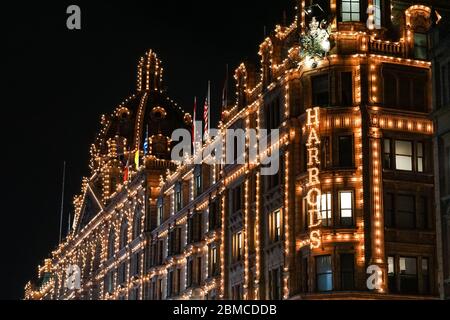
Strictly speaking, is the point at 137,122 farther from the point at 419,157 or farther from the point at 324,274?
the point at 324,274

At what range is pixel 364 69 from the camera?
55625 mm

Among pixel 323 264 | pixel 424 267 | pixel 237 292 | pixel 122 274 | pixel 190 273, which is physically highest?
pixel 122 274

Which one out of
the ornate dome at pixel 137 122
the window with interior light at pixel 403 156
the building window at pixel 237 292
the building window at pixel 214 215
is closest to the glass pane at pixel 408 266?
the window with interior light at pixel 403 156

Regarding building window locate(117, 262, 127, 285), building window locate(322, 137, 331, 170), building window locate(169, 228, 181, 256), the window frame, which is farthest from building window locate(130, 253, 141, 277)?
the window frame

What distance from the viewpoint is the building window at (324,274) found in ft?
175

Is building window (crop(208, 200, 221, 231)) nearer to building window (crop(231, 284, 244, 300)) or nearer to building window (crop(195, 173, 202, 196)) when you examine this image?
building window (crop(195, 173, 202, 196))

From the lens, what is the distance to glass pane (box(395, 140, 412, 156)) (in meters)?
55.6

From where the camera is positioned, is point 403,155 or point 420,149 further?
point 420,149

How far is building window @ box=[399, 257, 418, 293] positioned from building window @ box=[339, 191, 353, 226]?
377cm

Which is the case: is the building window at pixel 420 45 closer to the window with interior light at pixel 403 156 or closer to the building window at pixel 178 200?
the window with interior light at pixel 403 156

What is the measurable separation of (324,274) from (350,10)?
1603cm


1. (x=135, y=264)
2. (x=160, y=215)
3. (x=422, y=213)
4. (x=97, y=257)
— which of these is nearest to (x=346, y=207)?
(x=422, y=213)

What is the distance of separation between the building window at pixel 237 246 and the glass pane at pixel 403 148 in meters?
15.4

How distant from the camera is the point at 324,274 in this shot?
5375 cm
